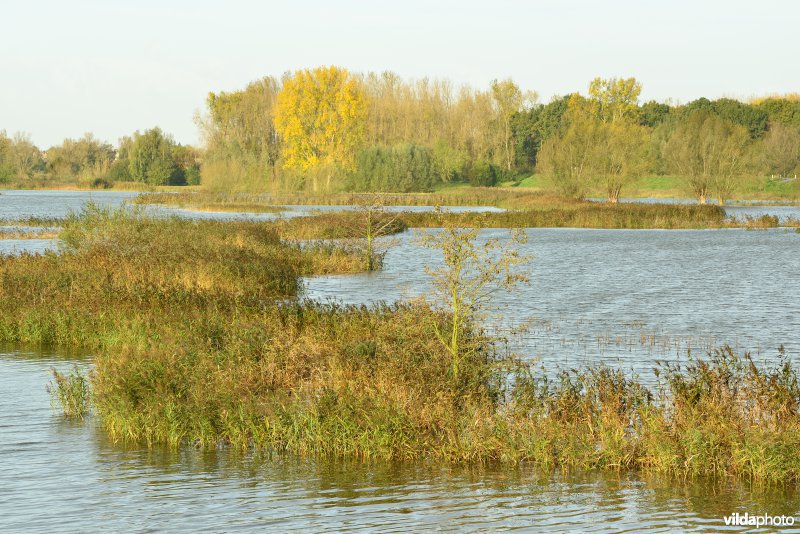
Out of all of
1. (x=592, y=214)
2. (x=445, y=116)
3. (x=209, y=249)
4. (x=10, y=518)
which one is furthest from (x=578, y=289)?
(x=445, y=116)

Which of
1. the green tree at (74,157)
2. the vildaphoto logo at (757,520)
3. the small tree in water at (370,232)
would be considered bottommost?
the vildaphoto logo at (757,520)

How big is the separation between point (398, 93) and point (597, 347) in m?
103

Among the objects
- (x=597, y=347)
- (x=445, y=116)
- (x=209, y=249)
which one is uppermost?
(x=445, y=116)

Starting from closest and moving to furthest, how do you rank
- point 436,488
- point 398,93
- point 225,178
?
point 436,488, point 225,178, point 398,93

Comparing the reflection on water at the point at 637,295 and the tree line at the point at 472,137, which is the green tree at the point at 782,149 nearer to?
the tree line at the point at 472,137

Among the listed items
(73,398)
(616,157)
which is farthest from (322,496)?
(616,157)

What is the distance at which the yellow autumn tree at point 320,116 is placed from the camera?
313ft

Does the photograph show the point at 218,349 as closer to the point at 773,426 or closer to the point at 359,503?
the point at 359,503

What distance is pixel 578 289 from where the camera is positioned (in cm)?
3225

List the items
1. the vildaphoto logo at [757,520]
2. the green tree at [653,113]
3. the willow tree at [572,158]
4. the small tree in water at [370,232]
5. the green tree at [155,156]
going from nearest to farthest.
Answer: the vildaphoto logo at [757,520] → the small tree in water at [370,232] → the willow tree at [572,158] → the green tree at [155,156] → the green tree at [653,113]

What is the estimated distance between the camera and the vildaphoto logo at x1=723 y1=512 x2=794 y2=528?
9.59m

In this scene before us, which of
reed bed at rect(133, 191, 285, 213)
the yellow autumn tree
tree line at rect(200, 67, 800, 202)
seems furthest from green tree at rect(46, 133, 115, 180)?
reed bed at rect(133, 191, 285, 213)

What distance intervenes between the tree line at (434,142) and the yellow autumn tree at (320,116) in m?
0.14

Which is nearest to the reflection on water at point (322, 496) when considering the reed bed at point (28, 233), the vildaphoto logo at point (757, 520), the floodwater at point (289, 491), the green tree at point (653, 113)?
the floodwater at point (289, 491)
